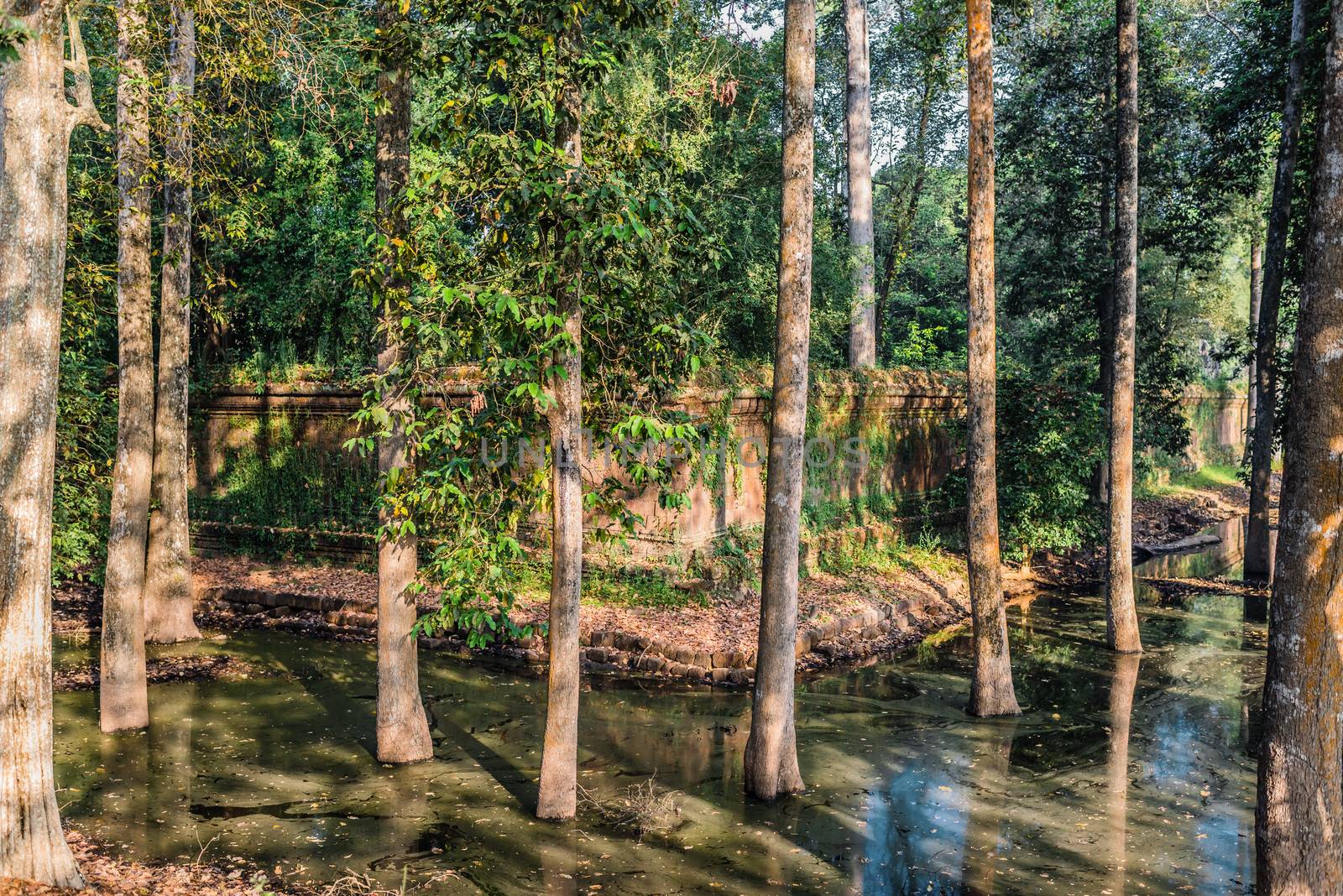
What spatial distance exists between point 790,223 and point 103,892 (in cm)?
615

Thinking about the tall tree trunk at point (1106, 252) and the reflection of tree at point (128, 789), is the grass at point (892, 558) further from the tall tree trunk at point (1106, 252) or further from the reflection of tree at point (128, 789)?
the reflection of tree at point (128, 789)

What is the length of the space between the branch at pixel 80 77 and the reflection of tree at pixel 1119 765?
7922mm

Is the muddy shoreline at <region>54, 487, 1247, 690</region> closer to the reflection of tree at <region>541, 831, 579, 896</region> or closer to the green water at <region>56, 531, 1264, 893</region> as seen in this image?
the green water at <region>56, 531, 1264, 893</region>

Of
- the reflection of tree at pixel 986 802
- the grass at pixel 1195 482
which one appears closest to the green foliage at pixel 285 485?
the reflection of tree at pixel 986 802

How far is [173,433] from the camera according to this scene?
466 inches

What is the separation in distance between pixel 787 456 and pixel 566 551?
72.8 inches

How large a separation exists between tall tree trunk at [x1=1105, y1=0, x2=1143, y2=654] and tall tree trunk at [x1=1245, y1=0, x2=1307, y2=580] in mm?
4171

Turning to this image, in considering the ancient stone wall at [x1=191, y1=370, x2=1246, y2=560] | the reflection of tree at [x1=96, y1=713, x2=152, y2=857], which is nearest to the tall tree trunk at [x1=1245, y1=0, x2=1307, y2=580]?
the ancient stone wall at [x1=191, y1=370, x2=1246, y2=560]

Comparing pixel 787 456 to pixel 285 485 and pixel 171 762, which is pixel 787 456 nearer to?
pixel 171 762

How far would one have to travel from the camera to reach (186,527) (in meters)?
12.3

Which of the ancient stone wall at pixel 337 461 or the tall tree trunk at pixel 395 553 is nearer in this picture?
the tall tree trunk at pixel 395 553

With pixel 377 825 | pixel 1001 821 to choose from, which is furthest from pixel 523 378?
pixel 1001 821

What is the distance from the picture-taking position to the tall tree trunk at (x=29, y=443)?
5340mm

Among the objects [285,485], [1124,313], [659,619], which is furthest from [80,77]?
[1124,313]
